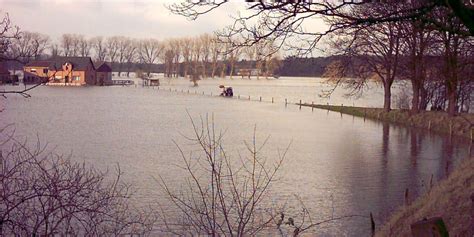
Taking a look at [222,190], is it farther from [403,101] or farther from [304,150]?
[403,101]

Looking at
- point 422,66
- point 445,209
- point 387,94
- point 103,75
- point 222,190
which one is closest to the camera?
point 222,190

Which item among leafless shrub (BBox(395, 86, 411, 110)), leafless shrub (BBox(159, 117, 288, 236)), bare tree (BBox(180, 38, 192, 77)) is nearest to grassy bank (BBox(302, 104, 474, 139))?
leafless shrub (BBox(395, 86, 411, 110))

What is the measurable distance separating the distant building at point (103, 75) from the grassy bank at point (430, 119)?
62.6 metres

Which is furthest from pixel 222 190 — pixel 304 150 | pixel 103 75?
pixel 103 75

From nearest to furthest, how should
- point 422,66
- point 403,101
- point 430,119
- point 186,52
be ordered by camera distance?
1. point 422,66
2. point 430,119
3. point 403,101
4. point 186,52

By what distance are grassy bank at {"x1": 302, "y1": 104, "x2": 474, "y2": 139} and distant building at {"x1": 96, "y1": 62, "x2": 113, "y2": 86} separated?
62583 millimetres

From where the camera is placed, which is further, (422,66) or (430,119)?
(430,119)

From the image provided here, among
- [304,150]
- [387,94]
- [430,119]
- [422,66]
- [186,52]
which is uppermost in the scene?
[186,52]

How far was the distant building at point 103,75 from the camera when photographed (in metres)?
102

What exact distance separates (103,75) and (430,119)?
75.9 metres

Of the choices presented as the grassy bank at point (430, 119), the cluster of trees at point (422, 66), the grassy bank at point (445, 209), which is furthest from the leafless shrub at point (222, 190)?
the grassy bank at point (430, 119)

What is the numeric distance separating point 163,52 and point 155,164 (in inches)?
4916

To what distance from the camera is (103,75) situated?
339 feet

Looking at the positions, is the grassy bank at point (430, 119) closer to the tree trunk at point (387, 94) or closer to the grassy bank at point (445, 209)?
the tree trunk at point (387, 94)
